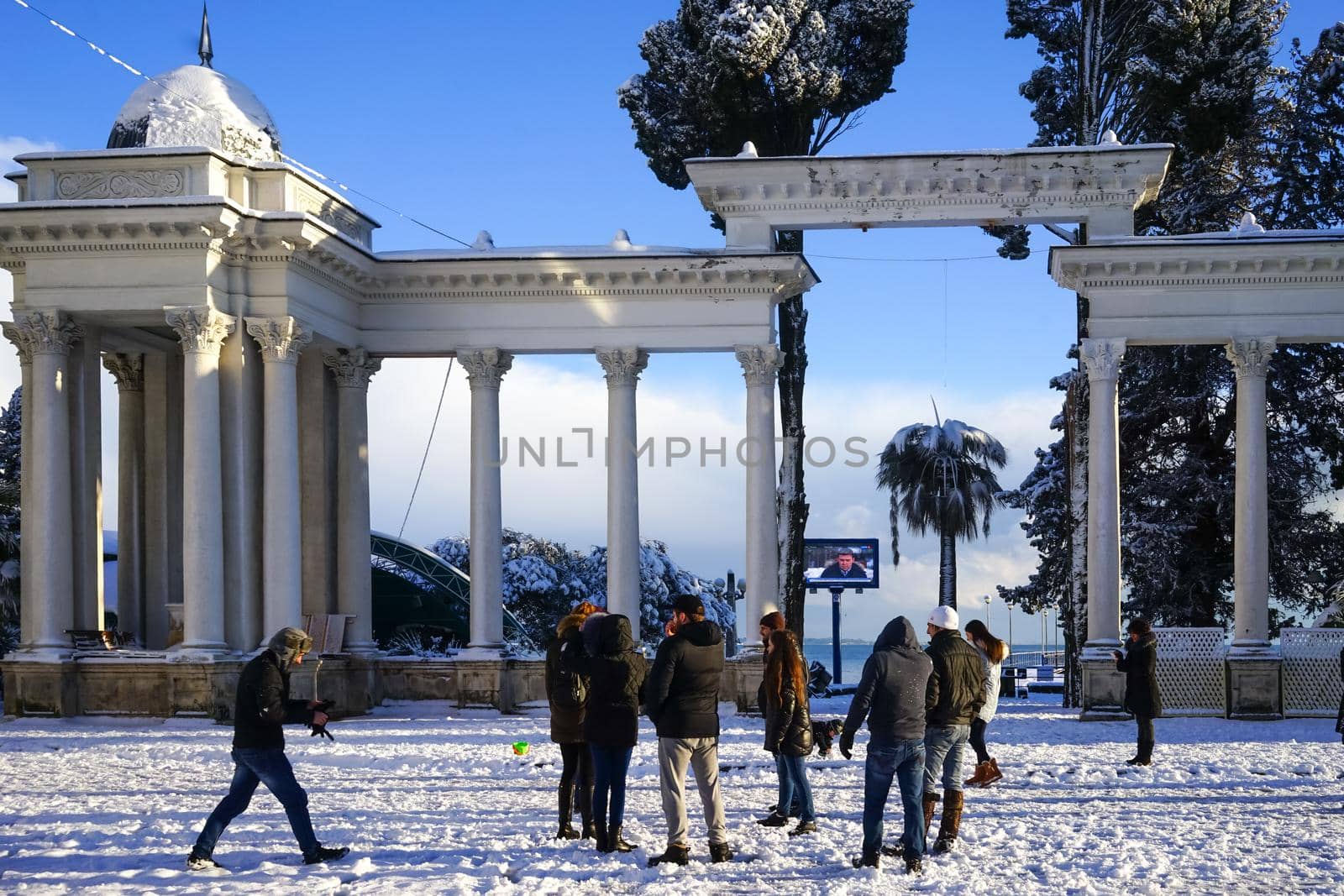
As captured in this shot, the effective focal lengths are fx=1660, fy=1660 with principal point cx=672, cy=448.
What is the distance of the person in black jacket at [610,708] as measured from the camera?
41.3 feet

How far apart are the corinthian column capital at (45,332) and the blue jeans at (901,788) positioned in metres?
17.7

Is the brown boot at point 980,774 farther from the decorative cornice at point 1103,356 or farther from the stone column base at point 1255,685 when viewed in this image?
the decorative cornice at point 1103,356

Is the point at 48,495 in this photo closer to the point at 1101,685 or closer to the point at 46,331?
the point at 46,331

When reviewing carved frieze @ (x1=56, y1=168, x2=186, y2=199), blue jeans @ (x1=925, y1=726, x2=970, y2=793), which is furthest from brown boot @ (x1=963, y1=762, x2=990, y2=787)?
carved frieze @ (x1=56, y1=168, x2=186, y2=199)

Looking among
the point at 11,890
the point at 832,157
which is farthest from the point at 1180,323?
the point at 11,890

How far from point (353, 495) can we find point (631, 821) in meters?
15.6

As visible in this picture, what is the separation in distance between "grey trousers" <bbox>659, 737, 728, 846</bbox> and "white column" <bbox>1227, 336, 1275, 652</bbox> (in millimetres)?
17322

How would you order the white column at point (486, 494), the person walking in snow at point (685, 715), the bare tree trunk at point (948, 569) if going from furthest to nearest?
1. the bare tree trunk at point (948, 569)
2. the white column at point (486, 494)
3. the person walking in snow at point (685, 715)

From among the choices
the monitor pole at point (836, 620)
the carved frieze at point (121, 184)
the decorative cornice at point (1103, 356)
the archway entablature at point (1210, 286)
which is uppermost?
the carved frieze at point (121, 184)

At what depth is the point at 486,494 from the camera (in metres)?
28.6

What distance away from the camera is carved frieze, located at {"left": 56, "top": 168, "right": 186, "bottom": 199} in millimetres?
25234

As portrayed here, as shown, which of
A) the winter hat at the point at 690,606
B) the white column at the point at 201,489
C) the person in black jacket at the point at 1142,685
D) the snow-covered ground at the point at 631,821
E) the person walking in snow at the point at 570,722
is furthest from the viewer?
the white column at the point at 201,489

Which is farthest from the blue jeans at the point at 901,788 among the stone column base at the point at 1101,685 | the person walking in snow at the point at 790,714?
the stone column base at the point at 1101,685

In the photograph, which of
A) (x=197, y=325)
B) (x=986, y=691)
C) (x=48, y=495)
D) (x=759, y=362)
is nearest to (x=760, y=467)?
(x=759, y=362)
